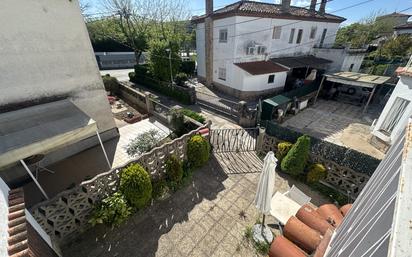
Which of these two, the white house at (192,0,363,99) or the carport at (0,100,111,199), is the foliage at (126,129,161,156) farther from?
the white house at (192,0,363,99)

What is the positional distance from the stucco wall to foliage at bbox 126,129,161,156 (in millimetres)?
2992

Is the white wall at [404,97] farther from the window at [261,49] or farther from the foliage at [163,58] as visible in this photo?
the foliage at [163,58]

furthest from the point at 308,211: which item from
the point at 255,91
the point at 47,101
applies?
the point at 255,91

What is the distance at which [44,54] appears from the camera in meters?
7.01

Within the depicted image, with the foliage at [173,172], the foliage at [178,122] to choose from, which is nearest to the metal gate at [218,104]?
the foliage at [178,122]

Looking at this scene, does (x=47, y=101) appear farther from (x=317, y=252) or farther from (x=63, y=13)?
(x=317, y=252)

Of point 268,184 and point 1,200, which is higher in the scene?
point 1,200

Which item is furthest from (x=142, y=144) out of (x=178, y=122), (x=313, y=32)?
(x=313, y=32)

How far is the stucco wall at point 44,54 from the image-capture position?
626cm

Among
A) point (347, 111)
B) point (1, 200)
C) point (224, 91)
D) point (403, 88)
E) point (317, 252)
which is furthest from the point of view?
point (224, 91)

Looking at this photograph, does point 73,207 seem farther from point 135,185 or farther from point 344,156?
point 344,156

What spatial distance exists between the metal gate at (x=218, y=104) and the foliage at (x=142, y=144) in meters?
5.99

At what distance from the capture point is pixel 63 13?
23.5 feet

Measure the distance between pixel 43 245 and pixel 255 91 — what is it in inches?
662
